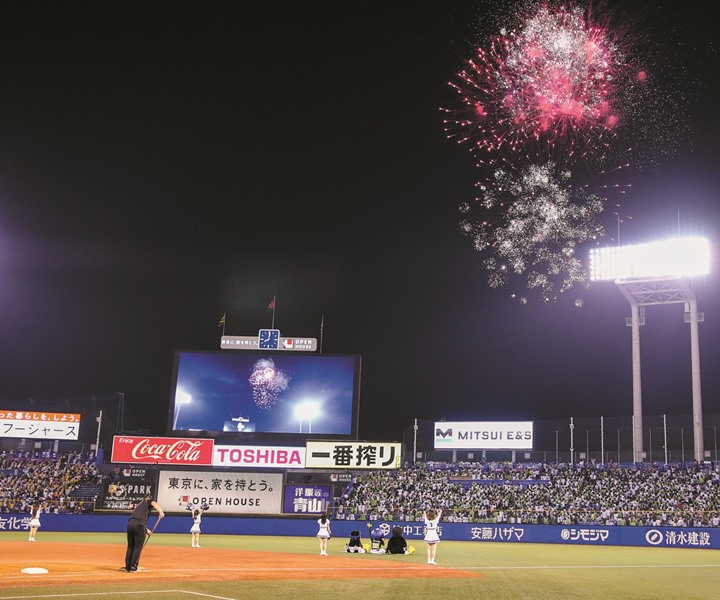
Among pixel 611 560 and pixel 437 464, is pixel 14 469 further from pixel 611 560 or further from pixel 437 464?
pixel 611 560

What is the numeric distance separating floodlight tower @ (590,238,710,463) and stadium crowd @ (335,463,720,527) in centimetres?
477

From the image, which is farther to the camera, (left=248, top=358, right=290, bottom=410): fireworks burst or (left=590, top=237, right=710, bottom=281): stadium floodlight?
(left=590, top=237, right=710, bottom=281): stadium floodlight

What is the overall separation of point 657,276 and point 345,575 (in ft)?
154

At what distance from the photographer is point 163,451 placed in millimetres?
55375

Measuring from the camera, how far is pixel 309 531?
170ft

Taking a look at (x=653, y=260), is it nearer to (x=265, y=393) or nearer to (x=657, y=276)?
(x=657, y=276)

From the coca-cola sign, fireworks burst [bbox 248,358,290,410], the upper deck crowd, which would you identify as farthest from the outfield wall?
fireworks burst [bbox 248,358,290,410]

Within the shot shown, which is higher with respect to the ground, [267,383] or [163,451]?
[267,383]

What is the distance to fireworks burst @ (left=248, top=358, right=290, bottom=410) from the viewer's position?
188ft

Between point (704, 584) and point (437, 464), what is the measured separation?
49934 mm

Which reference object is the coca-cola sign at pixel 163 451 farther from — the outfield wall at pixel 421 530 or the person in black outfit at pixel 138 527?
the person in black outfit at pixel 138 527

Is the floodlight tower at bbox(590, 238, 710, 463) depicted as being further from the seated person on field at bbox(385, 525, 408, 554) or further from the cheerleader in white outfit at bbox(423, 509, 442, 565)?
the cheerleader in white outfit at bbox(423, 509, 442, 565)

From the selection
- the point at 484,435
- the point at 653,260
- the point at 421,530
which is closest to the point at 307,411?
the point at 421,530

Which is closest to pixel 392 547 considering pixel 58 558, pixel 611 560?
pixel 611 560
